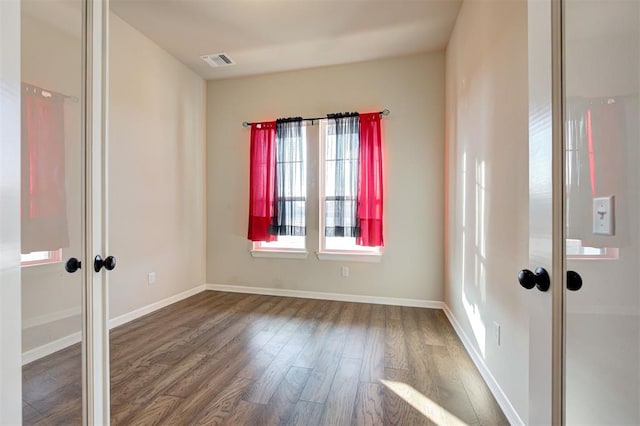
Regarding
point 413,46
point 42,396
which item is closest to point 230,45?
point 413,46

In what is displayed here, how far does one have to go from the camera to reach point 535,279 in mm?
810

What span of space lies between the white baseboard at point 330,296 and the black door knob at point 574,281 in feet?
9.06

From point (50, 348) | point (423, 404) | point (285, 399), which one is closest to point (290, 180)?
point (285, 399)

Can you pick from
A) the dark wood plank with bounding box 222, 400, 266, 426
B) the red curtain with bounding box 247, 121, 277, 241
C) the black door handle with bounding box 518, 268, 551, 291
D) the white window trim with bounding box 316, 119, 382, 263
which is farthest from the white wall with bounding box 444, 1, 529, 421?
the red curtain with bounding box 247, 121, 277, 241

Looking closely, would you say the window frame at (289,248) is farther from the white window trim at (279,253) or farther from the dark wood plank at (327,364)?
the dark wood plank at (327,364)

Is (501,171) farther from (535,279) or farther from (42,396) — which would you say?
(42,396)

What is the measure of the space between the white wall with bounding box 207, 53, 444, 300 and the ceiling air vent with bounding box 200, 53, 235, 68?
353mm

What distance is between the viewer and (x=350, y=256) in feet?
11.5

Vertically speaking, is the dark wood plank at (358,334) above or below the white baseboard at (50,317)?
below

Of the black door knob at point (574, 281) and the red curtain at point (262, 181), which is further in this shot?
the red curtain at point (262, 181)

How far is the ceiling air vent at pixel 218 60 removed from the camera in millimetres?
3354

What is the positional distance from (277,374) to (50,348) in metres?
1.29

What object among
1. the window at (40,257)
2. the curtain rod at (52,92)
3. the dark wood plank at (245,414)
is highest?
the curtain rod at (52,92)

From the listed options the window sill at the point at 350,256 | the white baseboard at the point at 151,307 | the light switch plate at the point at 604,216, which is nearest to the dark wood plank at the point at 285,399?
the light switch plate at the point at 604,216
